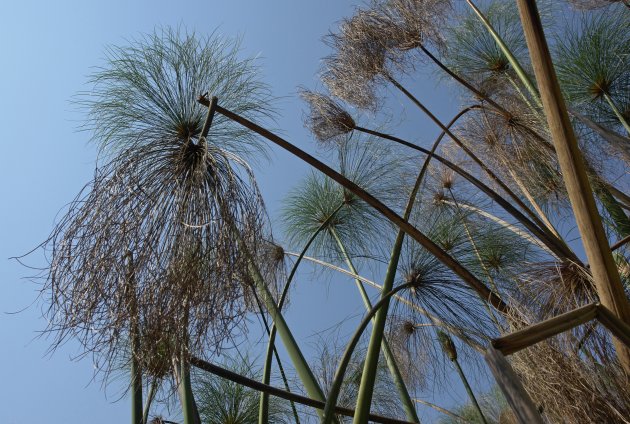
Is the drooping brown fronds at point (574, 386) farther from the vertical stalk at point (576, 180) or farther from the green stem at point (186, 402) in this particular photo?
the green stem at point (186, 402)

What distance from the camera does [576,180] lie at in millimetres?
1132

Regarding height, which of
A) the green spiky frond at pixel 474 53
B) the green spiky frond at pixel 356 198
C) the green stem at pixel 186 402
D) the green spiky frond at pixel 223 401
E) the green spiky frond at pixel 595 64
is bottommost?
the green stem at pixel 186 402

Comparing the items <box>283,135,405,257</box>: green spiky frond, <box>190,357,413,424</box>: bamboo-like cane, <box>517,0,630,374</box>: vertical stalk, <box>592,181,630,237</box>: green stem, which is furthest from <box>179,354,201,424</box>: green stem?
<box>592,181,630,237</box>: green stem

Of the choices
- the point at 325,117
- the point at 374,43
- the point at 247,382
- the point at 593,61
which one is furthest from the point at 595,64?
the point at 247,382

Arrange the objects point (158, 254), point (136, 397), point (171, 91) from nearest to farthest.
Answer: point (158, 254)
point (136, 397)
point (171, 91)

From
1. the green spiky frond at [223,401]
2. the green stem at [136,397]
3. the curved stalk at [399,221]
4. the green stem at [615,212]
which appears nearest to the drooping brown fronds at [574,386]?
the curved stalk at [399,221]

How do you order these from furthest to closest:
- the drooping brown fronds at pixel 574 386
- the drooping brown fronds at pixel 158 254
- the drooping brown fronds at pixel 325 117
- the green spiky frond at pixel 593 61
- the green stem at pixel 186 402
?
1. the green spiky frond at pixel 593 61
2. the drooping brown fronds at pixel 325 117
3. the green stem at pixel 186 402
4. the drooping brown fronds at pixel 158 254
5. the drooping brown fronds at pixel 574 386

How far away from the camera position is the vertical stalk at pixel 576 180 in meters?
1.10

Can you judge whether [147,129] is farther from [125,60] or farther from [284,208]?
[284,208]

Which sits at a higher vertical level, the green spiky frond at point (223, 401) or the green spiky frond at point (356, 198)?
the green spiky frond at point (356, 198)

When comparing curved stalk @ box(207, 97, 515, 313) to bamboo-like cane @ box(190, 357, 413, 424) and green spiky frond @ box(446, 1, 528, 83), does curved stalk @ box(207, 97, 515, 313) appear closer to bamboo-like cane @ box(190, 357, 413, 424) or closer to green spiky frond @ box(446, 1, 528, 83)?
bamboo-like cane @ box(190, 357, 413, 424)

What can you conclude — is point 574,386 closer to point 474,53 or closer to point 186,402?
point 186,402

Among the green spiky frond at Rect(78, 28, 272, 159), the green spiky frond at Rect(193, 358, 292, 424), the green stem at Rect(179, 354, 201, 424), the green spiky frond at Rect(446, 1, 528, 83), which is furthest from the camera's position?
the green spiky frond at Rect(446, 1, 528, 83)

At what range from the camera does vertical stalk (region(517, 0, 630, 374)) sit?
1097 mm
